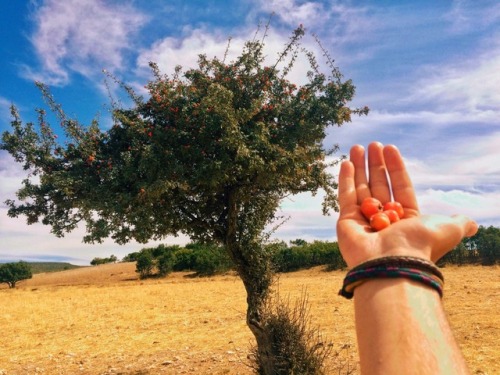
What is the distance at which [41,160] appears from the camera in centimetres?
1038

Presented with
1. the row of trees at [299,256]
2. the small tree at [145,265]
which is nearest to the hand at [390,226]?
the row of trees at [299,256]

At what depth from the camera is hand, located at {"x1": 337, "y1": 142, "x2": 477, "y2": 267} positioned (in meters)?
2.67

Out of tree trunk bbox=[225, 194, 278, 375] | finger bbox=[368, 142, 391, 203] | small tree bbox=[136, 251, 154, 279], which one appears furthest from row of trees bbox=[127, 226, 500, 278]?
finger bbox=[368, 142, 391, 203]

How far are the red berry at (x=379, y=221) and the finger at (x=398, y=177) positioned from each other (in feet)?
1.88

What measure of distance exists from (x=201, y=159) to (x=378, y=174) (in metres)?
6.10

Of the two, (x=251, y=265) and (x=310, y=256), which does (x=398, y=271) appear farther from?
(x=310, y=256)

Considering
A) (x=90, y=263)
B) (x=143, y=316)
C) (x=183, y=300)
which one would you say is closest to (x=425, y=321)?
(x=143, y=316)

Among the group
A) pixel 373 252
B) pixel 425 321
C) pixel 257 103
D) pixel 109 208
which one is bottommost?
pixel 425 321

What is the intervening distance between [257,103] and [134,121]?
10.5 feet

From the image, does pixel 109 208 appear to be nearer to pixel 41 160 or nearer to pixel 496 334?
pixel 41 160

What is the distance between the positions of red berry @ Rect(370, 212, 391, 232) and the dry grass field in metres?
6.49

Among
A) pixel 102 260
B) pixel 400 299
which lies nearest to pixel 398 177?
pixel 400 299

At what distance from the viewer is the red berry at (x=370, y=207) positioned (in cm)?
304

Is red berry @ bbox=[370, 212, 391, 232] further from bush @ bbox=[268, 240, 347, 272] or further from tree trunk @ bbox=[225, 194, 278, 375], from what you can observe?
bush @ bbox=[268, 240, 347, 272]
